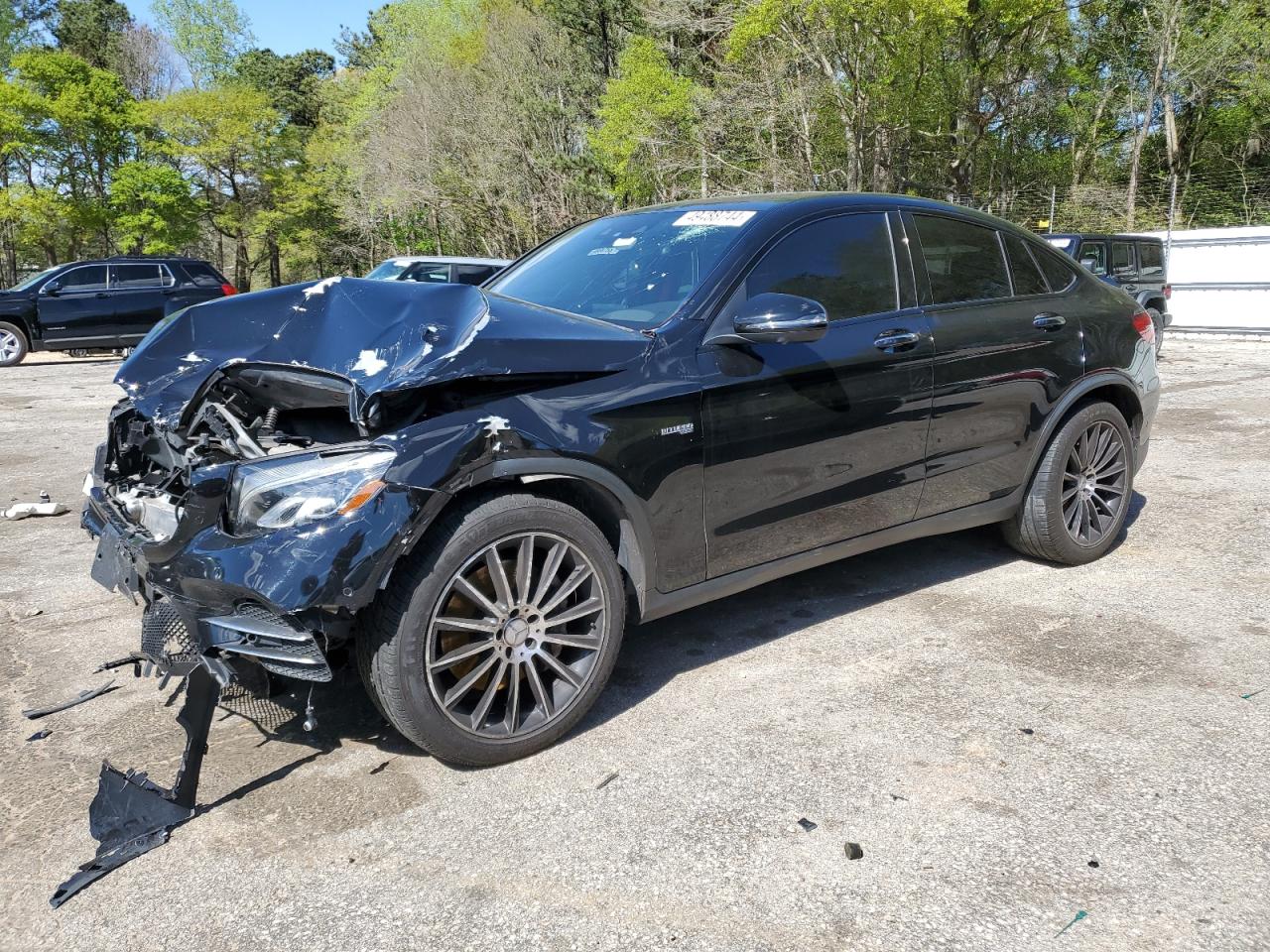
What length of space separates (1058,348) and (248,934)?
13.4ft

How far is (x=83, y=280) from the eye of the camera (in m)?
17.0

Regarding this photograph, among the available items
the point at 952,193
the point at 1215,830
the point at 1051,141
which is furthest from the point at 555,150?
the point at 1215,830

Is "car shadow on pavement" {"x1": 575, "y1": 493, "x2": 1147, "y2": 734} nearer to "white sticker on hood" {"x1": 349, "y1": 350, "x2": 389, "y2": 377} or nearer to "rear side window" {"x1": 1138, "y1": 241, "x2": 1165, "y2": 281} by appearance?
"white sticker on hood" {"x1": 349, "y1": 350, "x2": 389, "y2": 377}

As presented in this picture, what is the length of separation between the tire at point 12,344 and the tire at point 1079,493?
668 inches

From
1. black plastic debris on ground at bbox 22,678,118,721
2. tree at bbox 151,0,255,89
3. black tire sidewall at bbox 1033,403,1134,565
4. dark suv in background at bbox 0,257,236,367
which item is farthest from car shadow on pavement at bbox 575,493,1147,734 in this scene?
tree at bbox 151,0,255,89

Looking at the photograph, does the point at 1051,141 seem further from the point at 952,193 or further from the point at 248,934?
the point at 248,934

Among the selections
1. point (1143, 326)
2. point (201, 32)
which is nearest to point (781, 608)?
point (1143, 326)

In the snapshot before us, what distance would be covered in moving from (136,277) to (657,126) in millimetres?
18115

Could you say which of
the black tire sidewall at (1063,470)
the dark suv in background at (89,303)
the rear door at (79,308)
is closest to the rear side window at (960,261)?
the black tire sidewall at (1063,470)

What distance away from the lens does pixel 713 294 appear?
3.50m

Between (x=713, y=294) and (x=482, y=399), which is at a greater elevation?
(x=713, y=294)

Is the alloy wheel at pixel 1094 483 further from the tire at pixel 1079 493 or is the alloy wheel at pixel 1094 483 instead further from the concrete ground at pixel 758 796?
the concrete ground at pixel 758 796

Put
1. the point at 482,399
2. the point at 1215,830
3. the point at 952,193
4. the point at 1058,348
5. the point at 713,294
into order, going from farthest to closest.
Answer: the point at 952,193 < the point at 1058,348 < the point at 713,294 < the point at 482,399 < the point at 1215,830

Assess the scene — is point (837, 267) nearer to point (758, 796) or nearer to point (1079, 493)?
point (1079, 493)
